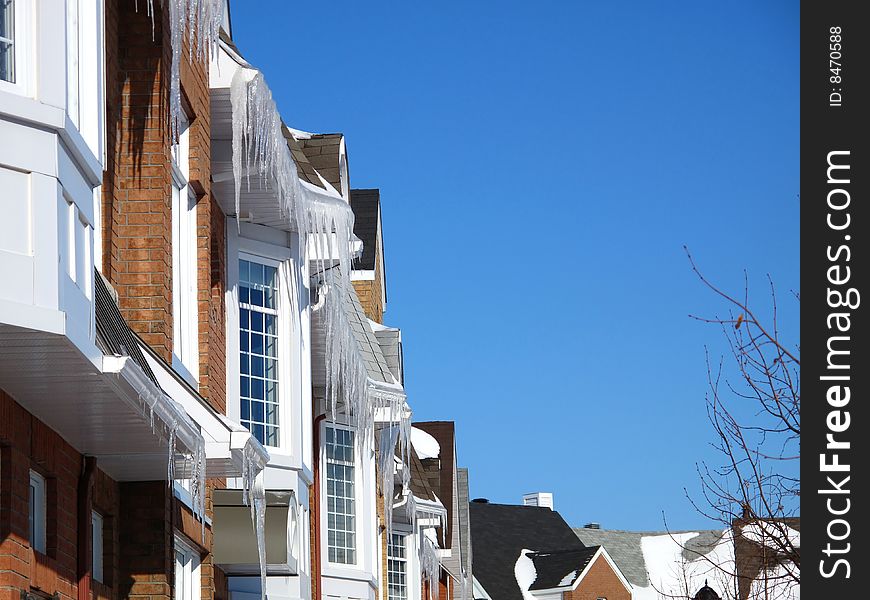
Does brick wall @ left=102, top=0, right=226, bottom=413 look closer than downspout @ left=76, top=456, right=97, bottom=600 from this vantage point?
No

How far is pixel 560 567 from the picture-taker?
204 ft

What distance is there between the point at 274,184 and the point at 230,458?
392 centimetres

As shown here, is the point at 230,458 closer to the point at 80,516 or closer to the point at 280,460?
the point at 80,516

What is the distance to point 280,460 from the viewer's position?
49.8ft

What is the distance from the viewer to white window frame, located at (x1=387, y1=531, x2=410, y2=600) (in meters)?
28.3

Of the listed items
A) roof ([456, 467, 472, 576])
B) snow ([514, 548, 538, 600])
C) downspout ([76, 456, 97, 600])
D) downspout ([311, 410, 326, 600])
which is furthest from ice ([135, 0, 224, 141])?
snow ([514, 548, 538, 600])

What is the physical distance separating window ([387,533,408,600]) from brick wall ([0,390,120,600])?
734 inches

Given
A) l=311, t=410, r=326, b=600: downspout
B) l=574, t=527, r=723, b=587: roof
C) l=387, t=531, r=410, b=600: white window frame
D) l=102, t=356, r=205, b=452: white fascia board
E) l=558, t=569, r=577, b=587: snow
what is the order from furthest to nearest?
l=574, t=527, r=723, b=587: roof, l=558, t=569, r=577, b=587: snow, l=387, t=531, r=410, b=600: white window frame, l=311, t=410, r=326, b=600: downspout, l=102, t=356, r=205, b=452: white fascia board

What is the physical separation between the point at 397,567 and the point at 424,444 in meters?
9.24

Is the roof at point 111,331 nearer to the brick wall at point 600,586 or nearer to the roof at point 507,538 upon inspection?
the brick wall at point 600,586

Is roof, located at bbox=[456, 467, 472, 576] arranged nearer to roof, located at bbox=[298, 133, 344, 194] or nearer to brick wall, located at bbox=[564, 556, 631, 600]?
brick wall, located at bbox=[564, 556, 631, 600]
